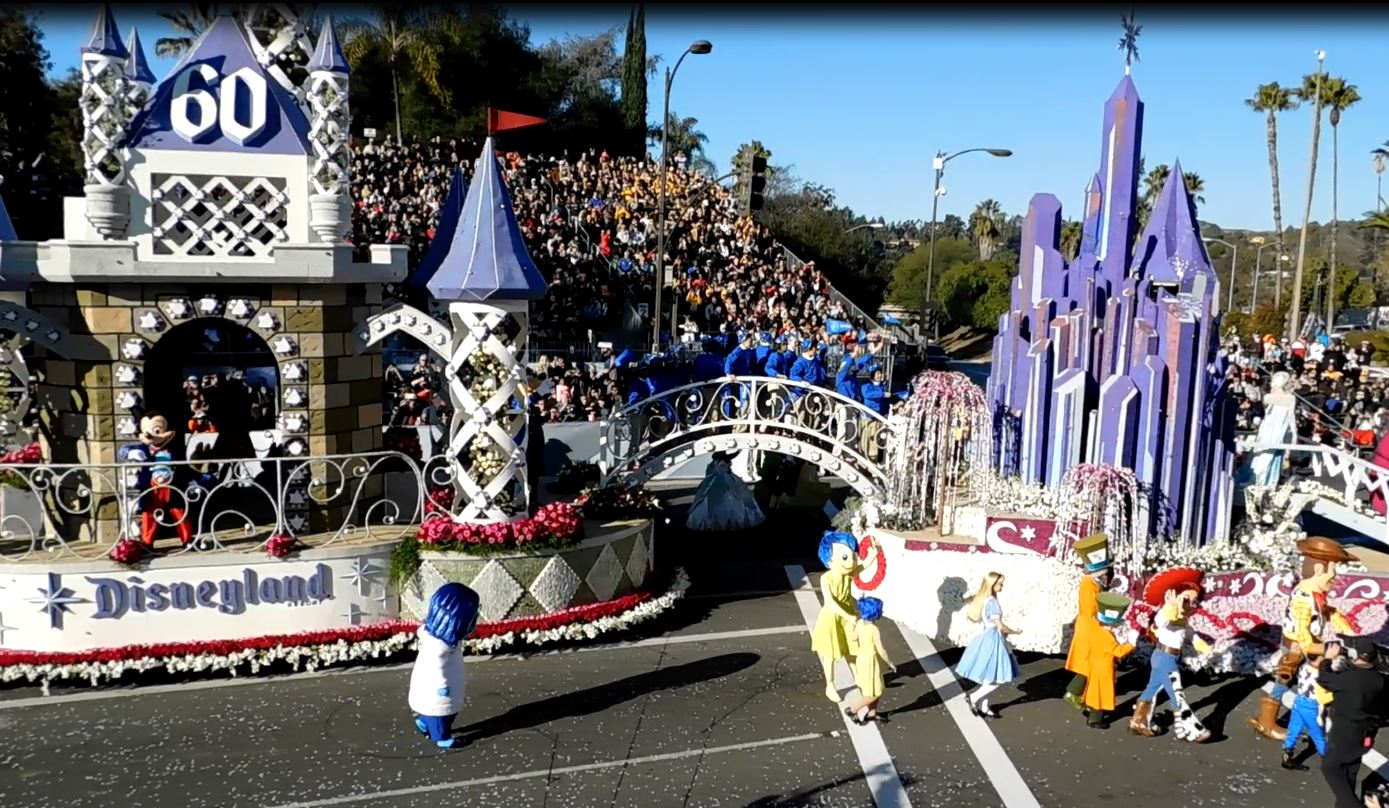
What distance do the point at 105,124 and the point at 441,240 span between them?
3.58 metres

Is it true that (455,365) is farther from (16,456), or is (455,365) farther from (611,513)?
(16,456)

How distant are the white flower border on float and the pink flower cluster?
89 cm

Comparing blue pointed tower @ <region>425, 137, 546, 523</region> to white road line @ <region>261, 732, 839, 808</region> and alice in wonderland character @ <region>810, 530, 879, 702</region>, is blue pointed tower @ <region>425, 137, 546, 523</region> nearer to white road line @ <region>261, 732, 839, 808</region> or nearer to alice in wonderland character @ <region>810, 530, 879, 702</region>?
white road line @ <region>261, 732, 839, 808</region>

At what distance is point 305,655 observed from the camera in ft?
31.2

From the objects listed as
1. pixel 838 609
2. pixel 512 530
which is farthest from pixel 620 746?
pixel 512 530

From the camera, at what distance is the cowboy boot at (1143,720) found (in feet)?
28.8

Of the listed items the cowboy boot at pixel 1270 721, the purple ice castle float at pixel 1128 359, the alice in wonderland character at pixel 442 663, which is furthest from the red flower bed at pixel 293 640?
the cowboy boot at pixel 1270 721

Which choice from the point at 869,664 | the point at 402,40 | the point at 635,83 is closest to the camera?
the point at 869,664

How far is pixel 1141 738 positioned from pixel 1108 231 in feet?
20.4

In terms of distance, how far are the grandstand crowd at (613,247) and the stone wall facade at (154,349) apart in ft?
44.7

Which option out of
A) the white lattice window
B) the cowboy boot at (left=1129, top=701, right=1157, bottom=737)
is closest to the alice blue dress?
the cowboy boot at (left=1129, top=701, right=1157, bottom=737)

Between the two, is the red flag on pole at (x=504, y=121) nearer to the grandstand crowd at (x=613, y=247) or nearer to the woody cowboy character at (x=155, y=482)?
the woody cowboy character at (x=155, y=482)

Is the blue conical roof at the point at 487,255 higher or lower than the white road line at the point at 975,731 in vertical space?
higher

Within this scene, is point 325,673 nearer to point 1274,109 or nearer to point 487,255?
point 487,255
